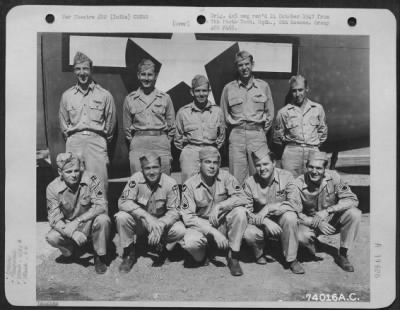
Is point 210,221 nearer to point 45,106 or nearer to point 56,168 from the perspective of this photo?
point 56,168

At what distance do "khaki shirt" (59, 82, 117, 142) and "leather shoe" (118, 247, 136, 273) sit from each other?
39cm

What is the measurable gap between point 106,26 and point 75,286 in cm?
88

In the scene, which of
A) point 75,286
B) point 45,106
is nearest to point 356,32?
point 45,106

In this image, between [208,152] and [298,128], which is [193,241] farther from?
[298,128]

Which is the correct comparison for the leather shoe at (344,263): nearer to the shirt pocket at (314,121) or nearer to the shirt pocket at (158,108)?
the shirt pocket at (314,121)

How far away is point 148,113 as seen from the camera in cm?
138

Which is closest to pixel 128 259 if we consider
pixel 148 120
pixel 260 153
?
pixel 148 120

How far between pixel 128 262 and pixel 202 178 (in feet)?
1.23

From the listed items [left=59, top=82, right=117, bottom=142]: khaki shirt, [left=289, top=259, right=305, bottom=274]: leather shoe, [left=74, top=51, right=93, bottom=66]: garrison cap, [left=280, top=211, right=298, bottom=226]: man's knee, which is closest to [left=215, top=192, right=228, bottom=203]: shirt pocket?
[left=280, top=211, right=298, bottom=226]: man's knee

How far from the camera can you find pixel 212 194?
137 centimetres

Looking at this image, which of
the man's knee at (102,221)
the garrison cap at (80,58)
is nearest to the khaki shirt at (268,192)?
the man's knee at (102,221)

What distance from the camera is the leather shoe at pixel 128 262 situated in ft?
4.44

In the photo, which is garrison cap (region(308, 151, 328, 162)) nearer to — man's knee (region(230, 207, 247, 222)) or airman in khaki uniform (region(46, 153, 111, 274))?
man's knee (region(230, 207, 247, 222))

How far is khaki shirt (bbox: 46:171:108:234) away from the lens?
4.49 feet
